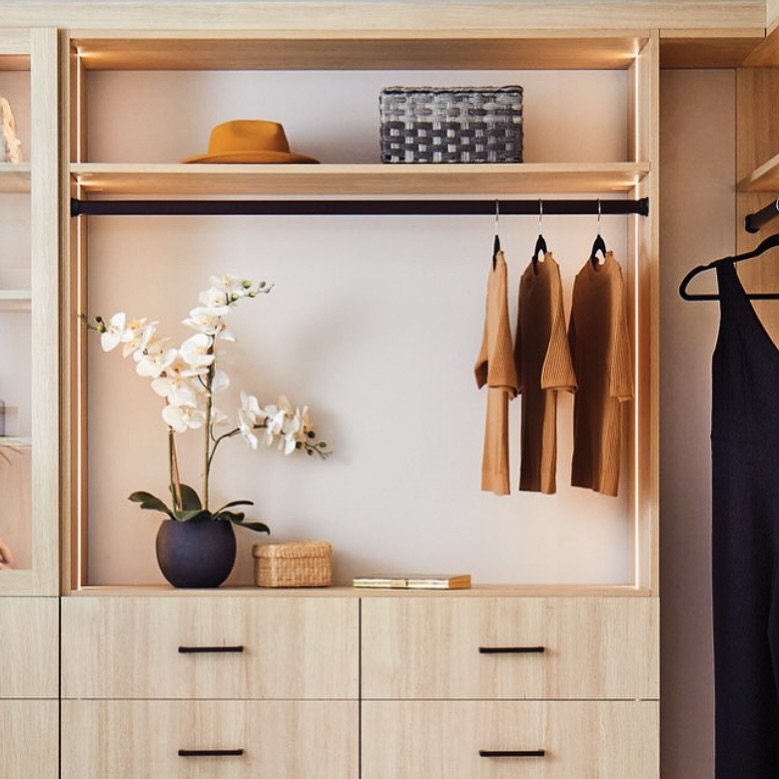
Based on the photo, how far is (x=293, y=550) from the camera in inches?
120

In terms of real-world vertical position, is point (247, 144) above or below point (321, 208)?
above

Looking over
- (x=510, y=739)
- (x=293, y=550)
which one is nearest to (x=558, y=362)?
(x=293, y=550)

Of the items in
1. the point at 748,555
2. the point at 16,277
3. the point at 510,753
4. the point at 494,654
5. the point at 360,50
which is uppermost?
the point at 360,50

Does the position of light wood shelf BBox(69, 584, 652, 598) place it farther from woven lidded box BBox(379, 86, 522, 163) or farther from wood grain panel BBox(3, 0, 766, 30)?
wood grain panel BBox(3, 0, 766, 30)

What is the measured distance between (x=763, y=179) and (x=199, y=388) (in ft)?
4.93

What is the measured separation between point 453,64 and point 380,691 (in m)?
1.60

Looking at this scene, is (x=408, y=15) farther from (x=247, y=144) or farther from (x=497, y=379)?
(x=497, y=379)

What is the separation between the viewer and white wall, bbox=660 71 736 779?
3.30 metres

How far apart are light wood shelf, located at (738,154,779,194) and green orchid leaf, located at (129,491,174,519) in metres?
1.66

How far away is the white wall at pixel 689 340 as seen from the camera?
3303mm

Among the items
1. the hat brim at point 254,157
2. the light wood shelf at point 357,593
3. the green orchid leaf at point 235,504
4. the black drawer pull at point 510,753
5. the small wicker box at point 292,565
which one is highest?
the hat brim at point 254,157

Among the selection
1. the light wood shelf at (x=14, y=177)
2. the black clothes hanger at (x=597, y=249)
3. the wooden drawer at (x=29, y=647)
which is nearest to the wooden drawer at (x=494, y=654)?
the wooden drawer at (x=29, y=647)

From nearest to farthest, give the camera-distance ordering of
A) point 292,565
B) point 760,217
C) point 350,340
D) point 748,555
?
point 748,555 < point 292,565 < point 760,217 < point 350,340

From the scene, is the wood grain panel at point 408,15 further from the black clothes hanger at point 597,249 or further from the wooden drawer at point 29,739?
the wooden drawer at point 29,739
